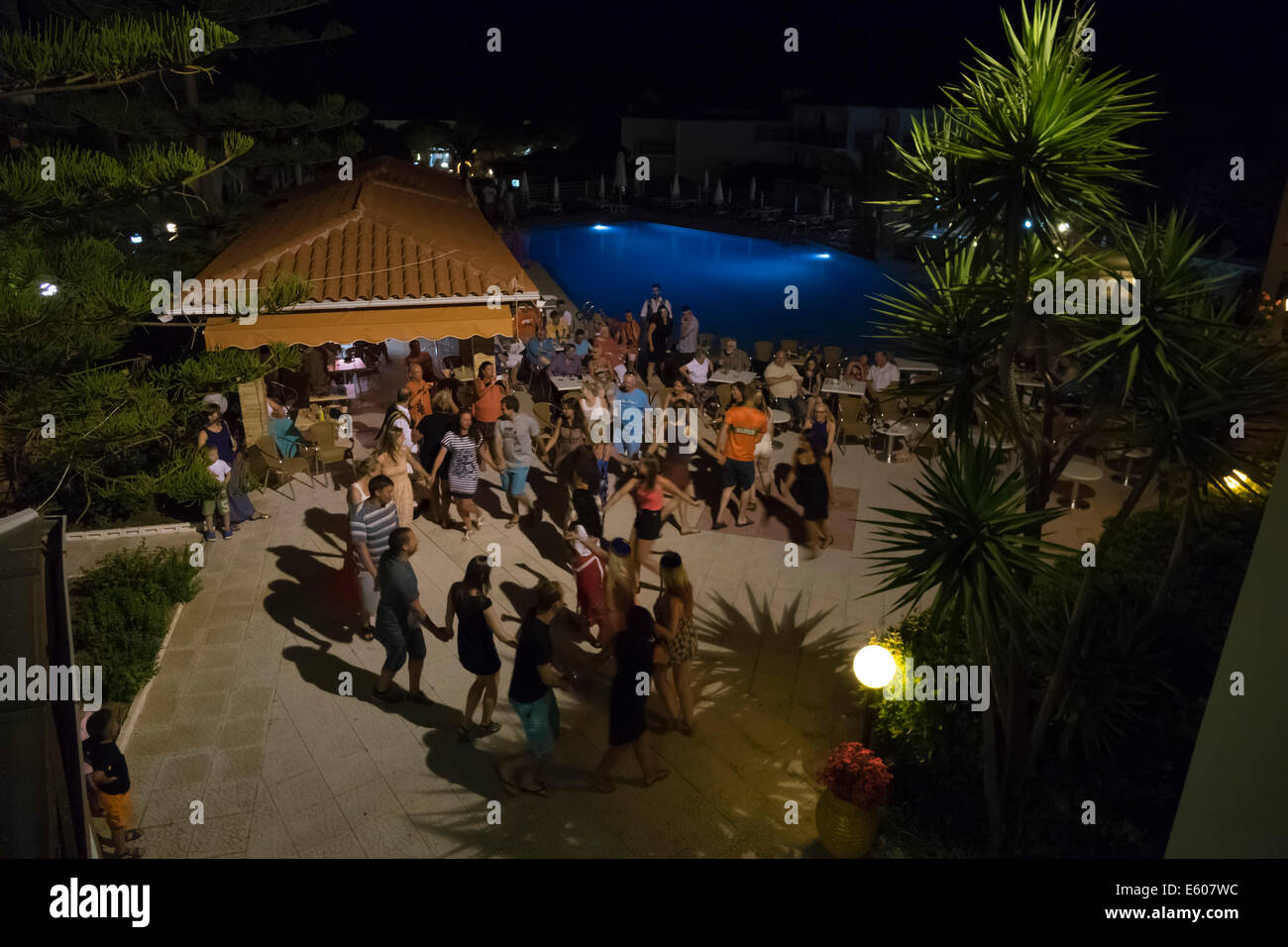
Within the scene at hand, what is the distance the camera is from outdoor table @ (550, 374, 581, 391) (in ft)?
44.5

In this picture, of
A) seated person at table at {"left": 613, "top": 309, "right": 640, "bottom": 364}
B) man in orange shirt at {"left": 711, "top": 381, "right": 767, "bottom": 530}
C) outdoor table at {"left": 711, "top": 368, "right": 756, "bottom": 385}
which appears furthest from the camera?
seated person at table at {"left": 613, "top": 309, "right": 640, "bottom": 364}

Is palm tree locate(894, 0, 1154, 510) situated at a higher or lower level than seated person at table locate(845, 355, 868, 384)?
higher

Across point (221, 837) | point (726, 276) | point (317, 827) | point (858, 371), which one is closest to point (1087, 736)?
point (317, 827)

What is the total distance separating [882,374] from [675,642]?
754 cm

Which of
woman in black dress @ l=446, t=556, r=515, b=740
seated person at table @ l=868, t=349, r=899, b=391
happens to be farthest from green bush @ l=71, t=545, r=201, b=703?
seated person at table @ l=868, t=349, r=899, b=391

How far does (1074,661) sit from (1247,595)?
3.19 m

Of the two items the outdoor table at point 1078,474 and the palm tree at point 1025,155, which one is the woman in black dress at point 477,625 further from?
the outdoor table at point 1078,474

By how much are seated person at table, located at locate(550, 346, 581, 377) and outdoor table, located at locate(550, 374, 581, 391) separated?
81 millimetres

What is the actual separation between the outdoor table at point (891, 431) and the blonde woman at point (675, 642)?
21.0 ft

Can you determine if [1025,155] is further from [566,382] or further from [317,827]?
[566,382]

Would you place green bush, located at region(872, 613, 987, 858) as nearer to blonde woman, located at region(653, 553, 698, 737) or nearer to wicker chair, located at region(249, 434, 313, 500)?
blonde woman, located at region(653, 553, 698, 737)

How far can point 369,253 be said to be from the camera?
1205cm
